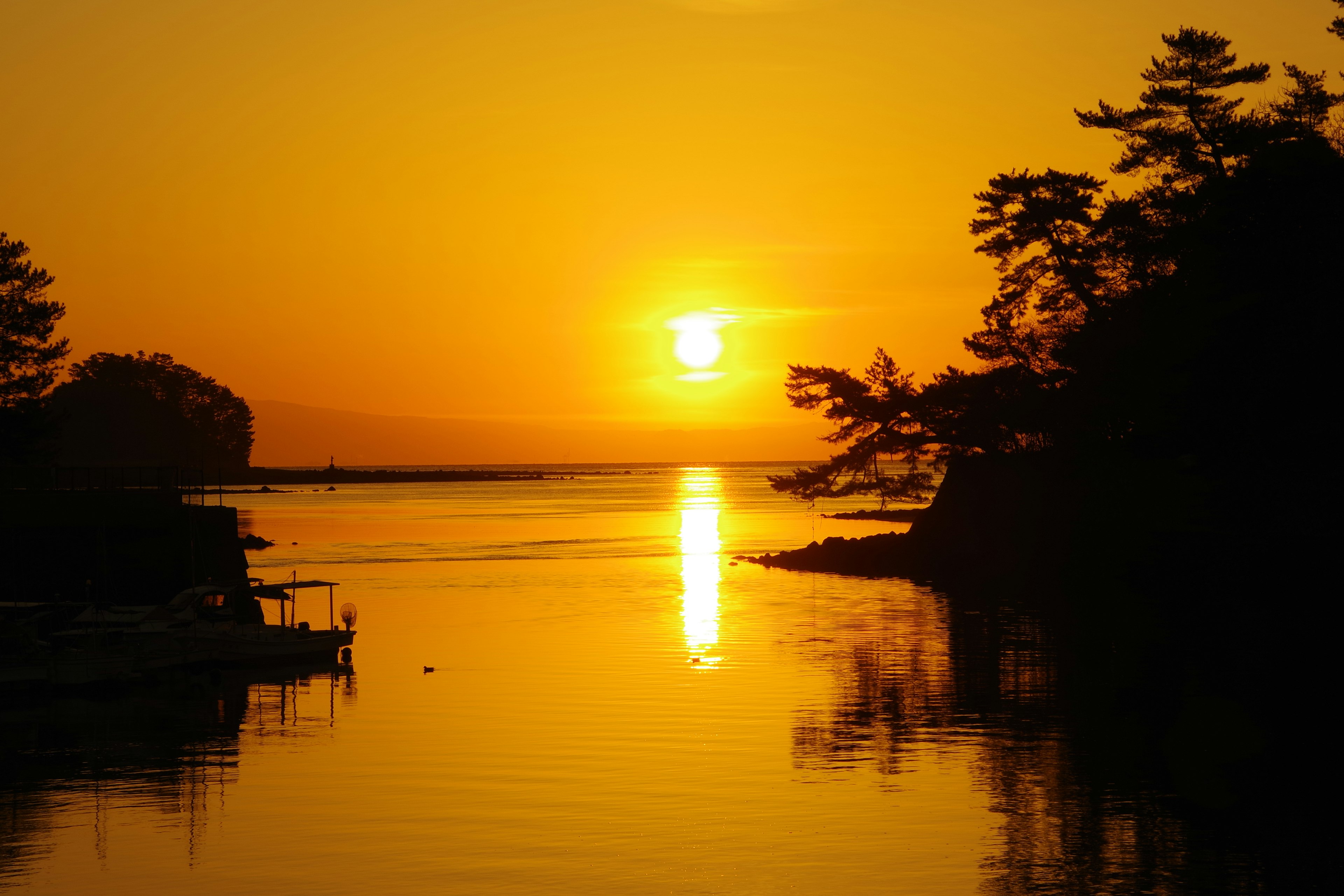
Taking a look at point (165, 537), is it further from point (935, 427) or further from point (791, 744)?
point (935, 427)

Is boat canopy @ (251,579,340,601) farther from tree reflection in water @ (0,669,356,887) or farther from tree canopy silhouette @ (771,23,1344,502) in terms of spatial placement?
tree canopy silhouette @ (771,23,1344,502)

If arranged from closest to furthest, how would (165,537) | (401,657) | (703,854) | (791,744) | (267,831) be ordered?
(703,854)
(267,831)
(791,744)
(401,657)
(165,537)

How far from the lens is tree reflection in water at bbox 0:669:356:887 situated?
2381cm

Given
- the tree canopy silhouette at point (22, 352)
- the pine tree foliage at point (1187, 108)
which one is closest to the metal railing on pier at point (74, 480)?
the tree canopy silhouette at point (22, 352)

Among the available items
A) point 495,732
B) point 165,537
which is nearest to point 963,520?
point 165,537

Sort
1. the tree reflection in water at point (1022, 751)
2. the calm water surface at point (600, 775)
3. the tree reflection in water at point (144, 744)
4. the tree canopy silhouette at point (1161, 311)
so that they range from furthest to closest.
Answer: the tree canopy silhouette at point (1161, 311) < the tree reflection in water at point (144, 744) < the calm water surface at point (600, 775) < the tree reflection in water at point (1022, 751)

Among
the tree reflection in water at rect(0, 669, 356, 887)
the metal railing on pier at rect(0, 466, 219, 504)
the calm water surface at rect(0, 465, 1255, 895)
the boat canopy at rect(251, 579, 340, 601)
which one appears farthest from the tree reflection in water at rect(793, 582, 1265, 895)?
the metal railing on pier at rect(0, 466, 219, 504)

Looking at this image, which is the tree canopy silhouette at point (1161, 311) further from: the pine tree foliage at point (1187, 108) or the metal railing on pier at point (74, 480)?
the metal railing on pier at point (74, 480)

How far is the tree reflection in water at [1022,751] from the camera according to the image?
19.8 metres

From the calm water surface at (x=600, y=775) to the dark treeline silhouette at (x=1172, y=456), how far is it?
52.0 inches

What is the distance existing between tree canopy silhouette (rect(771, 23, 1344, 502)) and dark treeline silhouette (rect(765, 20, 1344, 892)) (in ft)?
0.36

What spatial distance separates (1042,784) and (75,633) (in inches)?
1224

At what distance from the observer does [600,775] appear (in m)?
26.8

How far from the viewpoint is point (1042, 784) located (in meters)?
25.6
